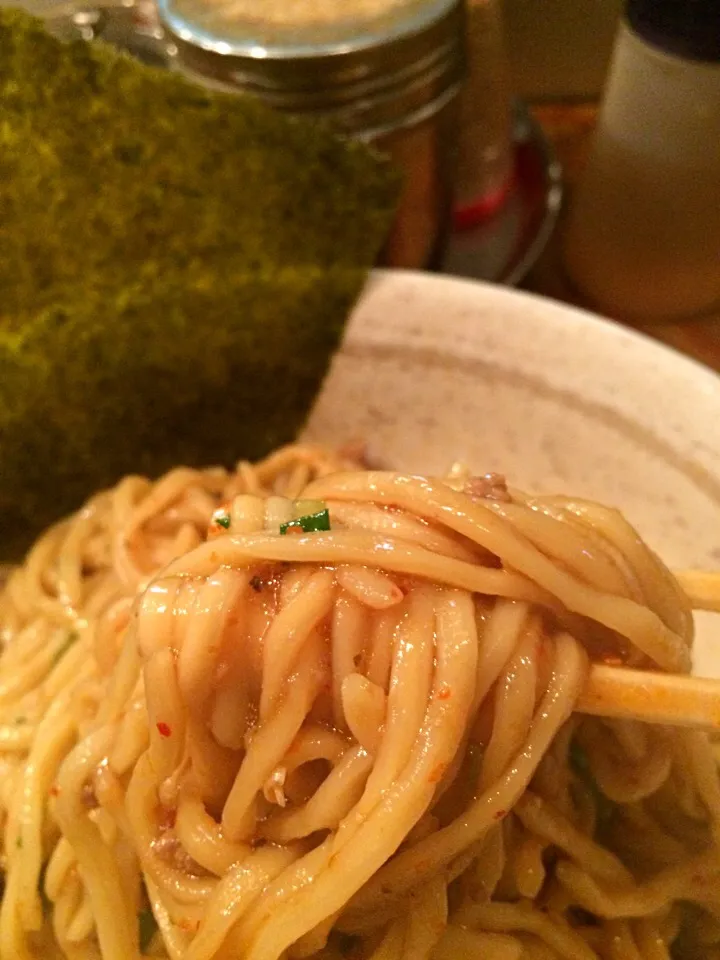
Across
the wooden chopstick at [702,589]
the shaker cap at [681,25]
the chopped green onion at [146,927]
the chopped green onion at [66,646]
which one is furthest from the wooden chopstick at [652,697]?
the shaker cap at [681,25]

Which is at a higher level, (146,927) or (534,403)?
(534,403)

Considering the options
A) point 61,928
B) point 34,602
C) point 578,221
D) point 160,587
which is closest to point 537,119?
point 578,221

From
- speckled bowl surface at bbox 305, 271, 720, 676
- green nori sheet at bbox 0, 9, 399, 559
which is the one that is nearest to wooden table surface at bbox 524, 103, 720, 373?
speckled bowl surface at bbox 305, 271, 720, 676

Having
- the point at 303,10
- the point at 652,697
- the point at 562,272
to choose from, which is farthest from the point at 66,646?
the point at 562,272

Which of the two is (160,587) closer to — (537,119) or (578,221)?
(578,221)

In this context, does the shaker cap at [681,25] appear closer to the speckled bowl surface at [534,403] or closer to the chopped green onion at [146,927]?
the speckled bowl surface at [534,403]

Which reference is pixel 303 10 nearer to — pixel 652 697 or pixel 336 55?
pixel 336 55

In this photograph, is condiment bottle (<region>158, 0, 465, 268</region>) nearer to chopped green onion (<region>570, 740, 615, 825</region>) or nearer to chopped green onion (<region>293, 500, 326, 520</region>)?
chopped green onion (<region>293, 500, 326, 520</region>)
